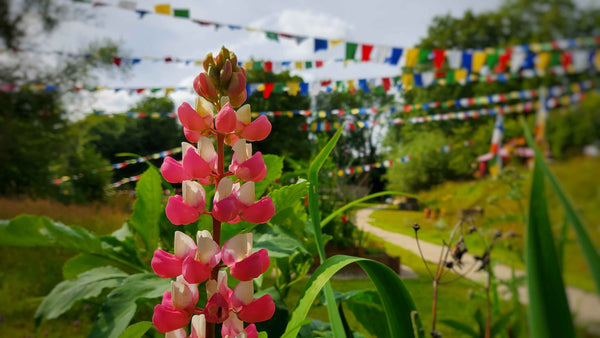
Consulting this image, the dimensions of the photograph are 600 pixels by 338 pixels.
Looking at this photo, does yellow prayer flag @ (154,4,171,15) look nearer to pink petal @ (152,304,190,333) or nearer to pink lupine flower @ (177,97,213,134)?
pink lupine flower @ (177,97,213,134)

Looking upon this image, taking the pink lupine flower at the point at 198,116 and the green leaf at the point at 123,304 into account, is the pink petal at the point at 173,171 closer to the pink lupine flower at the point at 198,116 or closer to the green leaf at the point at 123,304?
the pink lupine flower at the point at 198,116

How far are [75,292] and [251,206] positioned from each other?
0.59 metres

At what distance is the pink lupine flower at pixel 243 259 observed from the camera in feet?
1.03

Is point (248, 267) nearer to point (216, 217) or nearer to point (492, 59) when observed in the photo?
point (216, 217)

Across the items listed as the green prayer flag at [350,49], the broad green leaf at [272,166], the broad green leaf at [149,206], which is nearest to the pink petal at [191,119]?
the broad green leaf at [272,166]

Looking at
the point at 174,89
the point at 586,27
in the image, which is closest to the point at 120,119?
the point at 174,89

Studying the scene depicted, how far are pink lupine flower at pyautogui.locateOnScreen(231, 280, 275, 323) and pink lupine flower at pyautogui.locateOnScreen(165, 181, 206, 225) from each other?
0.08 metres

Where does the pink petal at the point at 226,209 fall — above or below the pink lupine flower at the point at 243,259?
above

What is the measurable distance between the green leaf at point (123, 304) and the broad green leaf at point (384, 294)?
30 centimetres

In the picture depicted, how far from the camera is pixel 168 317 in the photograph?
1.05ft

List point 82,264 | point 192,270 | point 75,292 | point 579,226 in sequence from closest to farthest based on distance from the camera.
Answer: point 579,226 → point 192,270 → point 75,292 → point 82,264

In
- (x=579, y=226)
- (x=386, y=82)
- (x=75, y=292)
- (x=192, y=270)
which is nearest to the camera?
(x=579, y=226)

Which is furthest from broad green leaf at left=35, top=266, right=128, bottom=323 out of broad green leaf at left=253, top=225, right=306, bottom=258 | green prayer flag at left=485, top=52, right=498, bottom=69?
green prayer flag at left=485, top=52, right=498, bottom=69

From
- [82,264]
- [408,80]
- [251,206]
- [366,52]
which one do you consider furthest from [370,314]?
[408,80]
